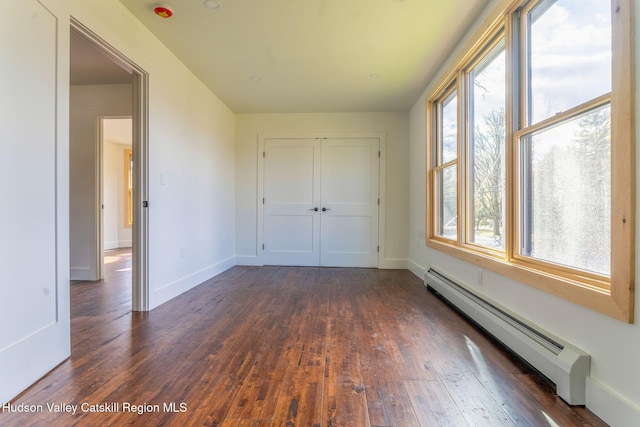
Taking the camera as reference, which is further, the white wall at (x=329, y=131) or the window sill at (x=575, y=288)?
the white wall at (x=329, y=131)

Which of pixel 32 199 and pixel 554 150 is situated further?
pixel 554 150

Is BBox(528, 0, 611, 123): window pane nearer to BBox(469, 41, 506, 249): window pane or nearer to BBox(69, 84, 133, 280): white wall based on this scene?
BBox(469, 41, 506, 249): window pane

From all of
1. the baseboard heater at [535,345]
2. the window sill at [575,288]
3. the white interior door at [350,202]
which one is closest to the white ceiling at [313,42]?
the white interior door at [350,202]

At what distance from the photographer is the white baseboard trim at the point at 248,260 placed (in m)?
4.96

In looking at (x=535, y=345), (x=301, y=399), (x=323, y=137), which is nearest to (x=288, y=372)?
(x=301, y=399)

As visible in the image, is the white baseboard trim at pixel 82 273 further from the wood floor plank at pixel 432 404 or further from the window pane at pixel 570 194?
the window pane at pixel 570 194

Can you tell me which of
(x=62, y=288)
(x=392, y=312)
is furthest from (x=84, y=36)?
(x=392, y=312)

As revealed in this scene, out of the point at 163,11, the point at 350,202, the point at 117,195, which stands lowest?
the point at 350,202

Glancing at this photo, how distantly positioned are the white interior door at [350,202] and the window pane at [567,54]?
2944 millimetres

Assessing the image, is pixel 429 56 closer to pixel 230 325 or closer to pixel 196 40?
pixel 196 40

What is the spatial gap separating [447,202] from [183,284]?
3021mm

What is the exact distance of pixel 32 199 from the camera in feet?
5.19

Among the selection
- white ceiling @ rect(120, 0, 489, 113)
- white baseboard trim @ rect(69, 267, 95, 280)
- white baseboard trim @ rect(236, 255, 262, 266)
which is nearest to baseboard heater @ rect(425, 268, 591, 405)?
white ceiling @ rect(120, 0, 489, 113)

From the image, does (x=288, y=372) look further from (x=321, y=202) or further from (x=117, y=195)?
(x=117, y=195)
